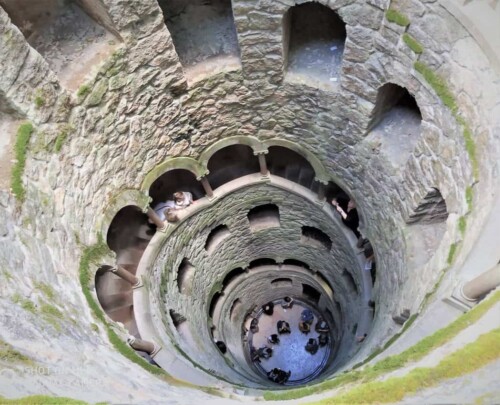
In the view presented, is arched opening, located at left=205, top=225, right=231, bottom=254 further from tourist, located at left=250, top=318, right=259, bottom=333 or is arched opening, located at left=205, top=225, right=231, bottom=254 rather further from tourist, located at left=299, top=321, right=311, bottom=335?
tourist, located at left=299, top=321, right=311, bottom=335

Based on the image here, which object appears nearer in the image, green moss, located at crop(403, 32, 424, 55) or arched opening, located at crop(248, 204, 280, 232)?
green moss, located at crop(403, 32, 424, 55)

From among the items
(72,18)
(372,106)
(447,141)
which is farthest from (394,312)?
(72,18)

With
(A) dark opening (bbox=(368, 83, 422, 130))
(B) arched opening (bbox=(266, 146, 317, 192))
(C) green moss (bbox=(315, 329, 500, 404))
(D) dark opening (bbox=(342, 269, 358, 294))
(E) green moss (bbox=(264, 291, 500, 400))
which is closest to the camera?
(C) green moss (bbox=(315, 329, 500, 404))

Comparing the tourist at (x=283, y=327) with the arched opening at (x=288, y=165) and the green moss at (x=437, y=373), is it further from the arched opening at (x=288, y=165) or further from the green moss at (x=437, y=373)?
the green moss at (x=437, y=373)

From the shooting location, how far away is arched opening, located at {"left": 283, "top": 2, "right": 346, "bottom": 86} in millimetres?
6984

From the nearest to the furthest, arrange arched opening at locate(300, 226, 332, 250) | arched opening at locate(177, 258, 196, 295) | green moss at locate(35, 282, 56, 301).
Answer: green moss at locate(35, 282, 56, 301) → arched opening at locate(177, 258, 196, 295) → arched opening at locate(300, 226, 332, 250)

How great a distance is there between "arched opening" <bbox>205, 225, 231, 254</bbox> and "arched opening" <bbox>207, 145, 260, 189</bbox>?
149 centimetres

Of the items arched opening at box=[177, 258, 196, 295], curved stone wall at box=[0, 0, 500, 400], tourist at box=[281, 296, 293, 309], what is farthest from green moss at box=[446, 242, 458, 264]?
tourist at box=[281, 296, 293, 309]

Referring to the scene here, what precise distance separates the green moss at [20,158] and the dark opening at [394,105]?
17.4 feet

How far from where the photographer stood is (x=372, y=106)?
674cm

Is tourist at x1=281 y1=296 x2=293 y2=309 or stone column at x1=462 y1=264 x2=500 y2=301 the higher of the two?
tourist at x1=281 y1=296 x2=293 y2=309

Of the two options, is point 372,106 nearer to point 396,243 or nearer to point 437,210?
point 437,210

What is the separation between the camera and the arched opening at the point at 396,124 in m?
6.97

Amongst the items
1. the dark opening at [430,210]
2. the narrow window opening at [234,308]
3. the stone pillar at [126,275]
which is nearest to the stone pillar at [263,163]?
the dark opening at [430,210]
